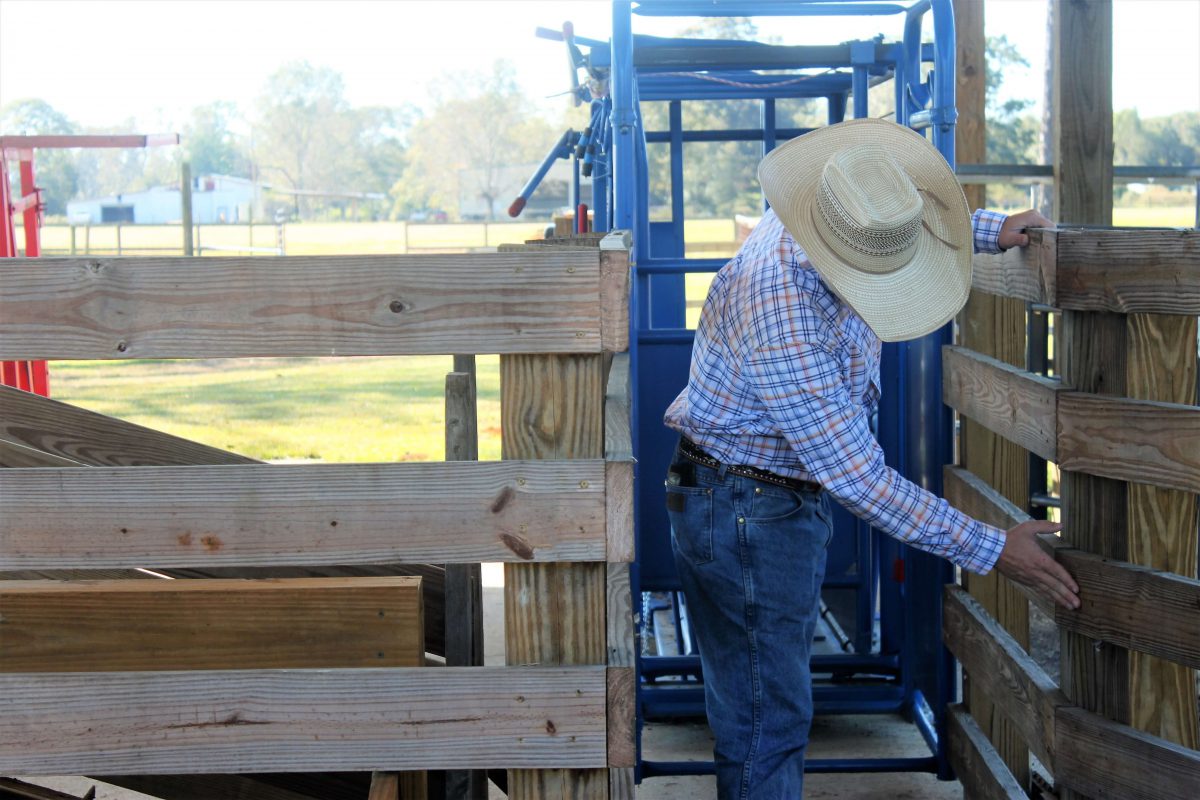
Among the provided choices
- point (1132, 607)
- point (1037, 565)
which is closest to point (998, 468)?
point (1037, 565)

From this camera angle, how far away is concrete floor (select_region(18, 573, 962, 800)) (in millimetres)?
3867

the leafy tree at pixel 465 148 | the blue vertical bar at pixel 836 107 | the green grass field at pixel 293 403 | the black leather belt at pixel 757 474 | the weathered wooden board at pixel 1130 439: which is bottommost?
the green grass field at pixel 293 403

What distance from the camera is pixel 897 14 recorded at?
3.92m

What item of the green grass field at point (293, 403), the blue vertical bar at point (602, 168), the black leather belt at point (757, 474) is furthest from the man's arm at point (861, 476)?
the green grass field at point (293, 403)

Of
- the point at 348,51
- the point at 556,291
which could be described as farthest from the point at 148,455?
the point at 348,51

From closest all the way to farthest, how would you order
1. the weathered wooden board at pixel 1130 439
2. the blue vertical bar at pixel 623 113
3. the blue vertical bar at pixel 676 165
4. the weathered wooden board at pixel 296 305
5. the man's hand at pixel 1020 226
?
the weathered wooden board at pixel 296 305, the weathered wooden board at pixel 1130 439, the man's hand at pixel 1020 226, the blue vertical bar at pixel 623 113, the blue vertical bar at pixel 676 165

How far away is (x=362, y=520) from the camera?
205 centimetres

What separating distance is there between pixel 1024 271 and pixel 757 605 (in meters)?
0.92

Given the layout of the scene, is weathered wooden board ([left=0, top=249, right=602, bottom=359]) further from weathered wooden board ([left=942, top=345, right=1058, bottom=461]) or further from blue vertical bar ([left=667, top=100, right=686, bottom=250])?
blue vertical bar ([left=667, top=100, right=686, bottom=250])

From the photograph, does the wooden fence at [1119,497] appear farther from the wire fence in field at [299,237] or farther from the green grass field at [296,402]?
the wire fence in field at [299,237]

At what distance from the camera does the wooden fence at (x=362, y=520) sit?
6.62 ft

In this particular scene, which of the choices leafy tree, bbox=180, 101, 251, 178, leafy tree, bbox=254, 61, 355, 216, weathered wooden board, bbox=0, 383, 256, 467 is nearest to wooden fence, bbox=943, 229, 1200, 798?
weathered wooden board, bbox=0, 383, 256, 467

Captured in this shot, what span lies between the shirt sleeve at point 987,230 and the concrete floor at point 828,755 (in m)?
1.87

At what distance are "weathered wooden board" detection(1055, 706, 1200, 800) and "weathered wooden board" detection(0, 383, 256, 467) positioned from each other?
178cm
